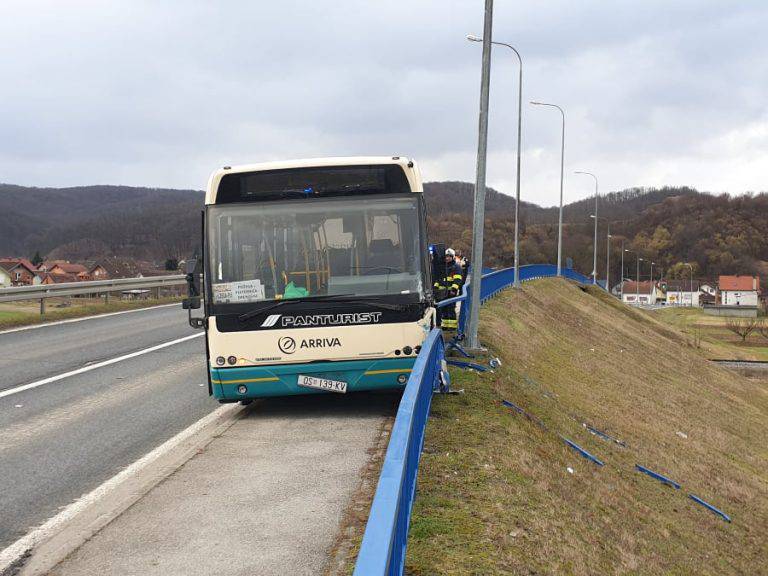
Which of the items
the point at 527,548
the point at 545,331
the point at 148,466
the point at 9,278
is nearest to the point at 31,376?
the point at 148,466

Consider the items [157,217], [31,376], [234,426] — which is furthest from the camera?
[157,217]

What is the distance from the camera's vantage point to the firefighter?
15.7m

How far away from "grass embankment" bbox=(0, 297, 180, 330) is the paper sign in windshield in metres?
13.0

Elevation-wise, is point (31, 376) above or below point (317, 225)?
below

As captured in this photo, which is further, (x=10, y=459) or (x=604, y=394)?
(x=604, y=394)

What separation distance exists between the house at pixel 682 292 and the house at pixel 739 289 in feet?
25.5

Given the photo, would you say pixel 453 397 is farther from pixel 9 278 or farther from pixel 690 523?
pixel 9 278

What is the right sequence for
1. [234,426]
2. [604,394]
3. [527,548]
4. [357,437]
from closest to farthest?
1. [527,548]
2. [357,437]
3. [234,426]
4. [604,394]

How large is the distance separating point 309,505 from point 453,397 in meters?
4.49

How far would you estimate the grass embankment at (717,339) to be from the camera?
60.4 metres

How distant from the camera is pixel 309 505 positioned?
6.26 m

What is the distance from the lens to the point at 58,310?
23750 mm

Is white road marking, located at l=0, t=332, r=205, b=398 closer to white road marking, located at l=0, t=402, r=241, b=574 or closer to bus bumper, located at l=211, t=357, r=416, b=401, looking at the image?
white road marking, located at l=0, t=402, r=241, b=574

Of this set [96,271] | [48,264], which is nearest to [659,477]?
[96,271]
